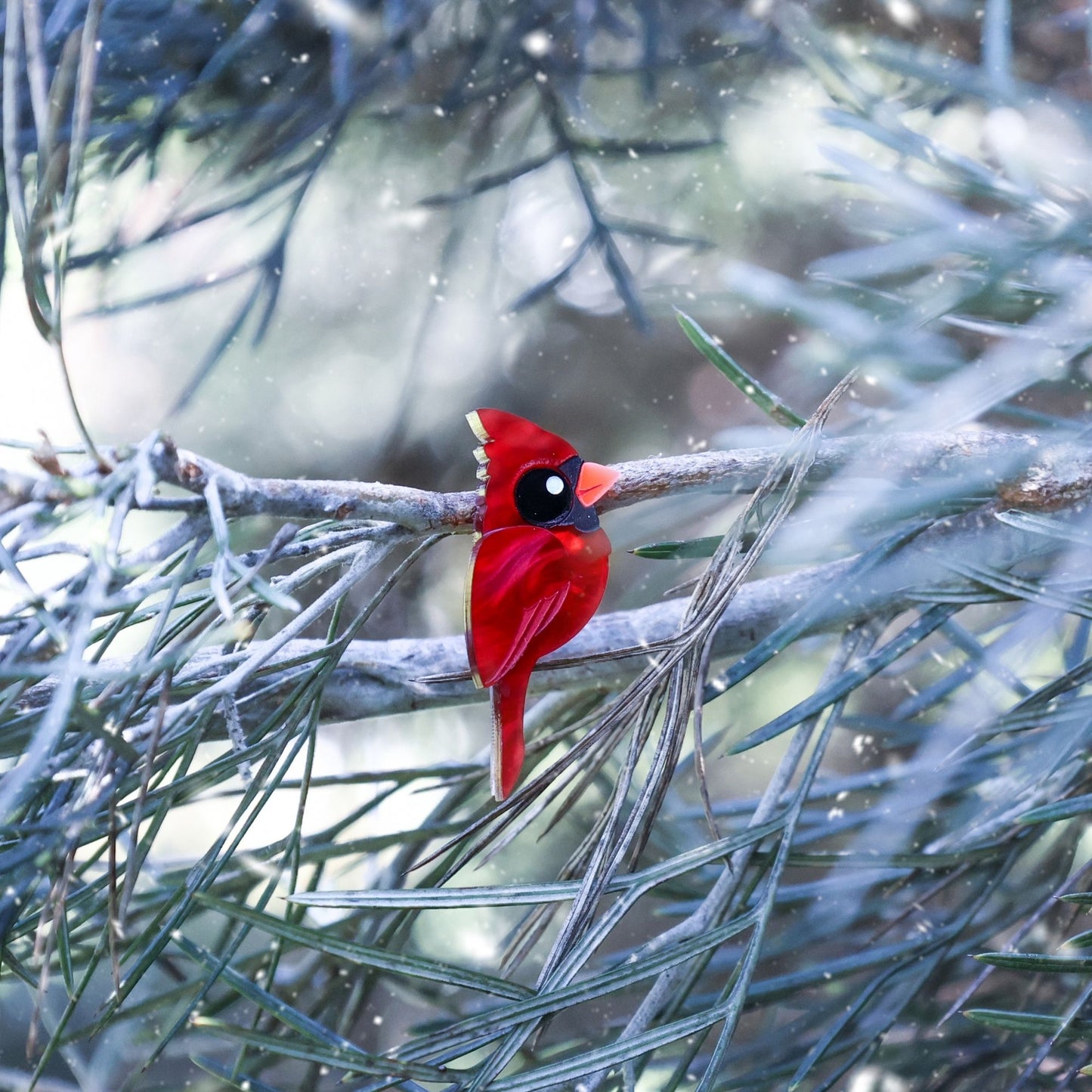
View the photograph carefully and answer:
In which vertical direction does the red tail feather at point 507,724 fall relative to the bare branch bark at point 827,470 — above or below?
below

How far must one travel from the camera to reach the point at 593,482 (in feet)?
0.53

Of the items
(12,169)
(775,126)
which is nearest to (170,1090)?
(12,169)

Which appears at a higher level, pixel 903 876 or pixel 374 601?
pixel 374 601

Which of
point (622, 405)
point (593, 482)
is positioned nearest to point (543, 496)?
point (593, 482)

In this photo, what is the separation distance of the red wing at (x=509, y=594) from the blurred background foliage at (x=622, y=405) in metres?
0.02

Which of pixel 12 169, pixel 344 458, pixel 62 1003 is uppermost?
pixel 12 169

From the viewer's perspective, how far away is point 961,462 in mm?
171

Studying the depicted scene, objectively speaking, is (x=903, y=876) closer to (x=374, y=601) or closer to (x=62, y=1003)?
(x=374, y=601)

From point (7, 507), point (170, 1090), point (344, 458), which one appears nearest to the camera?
point (7, 507)

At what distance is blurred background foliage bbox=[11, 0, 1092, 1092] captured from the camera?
175mm

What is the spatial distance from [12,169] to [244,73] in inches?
8.8

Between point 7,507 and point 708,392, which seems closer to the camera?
point 7,507

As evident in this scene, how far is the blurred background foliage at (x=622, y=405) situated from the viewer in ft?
0.58

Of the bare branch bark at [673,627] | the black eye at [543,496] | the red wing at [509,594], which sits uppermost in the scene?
the black eye at [543,496]
